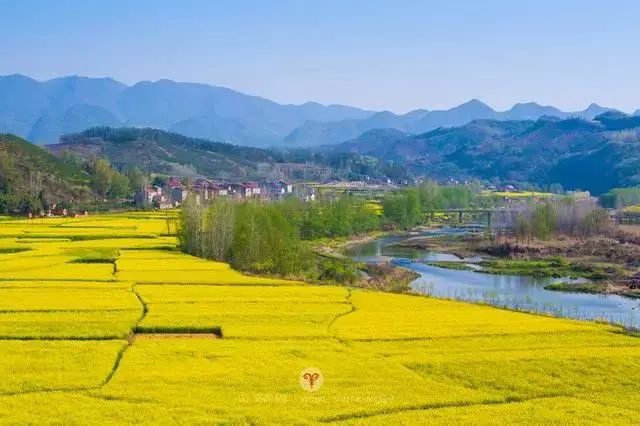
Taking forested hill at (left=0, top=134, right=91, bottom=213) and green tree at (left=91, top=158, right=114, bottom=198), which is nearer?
forested hill at (left=0, top=134, right=91, bottom=213)

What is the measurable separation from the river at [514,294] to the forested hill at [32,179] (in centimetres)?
4500

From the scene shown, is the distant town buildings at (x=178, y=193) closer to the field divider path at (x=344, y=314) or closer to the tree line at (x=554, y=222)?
the tree line at (x=554, y=222)

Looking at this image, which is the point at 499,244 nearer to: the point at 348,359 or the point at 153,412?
the point at 348,359

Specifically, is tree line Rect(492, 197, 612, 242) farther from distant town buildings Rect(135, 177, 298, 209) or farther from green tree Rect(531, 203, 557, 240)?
distant town buildings Rect(135, 177, 298, 209)

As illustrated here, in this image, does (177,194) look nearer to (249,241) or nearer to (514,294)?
(249,241)

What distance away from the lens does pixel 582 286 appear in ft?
190

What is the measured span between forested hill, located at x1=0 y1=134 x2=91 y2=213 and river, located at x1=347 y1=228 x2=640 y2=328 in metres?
45.0

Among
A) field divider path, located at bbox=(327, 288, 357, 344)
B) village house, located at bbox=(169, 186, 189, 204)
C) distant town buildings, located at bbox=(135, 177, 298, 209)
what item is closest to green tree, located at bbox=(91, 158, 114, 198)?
distant town buildings, located at bbox=(135, 177, 298, 209)

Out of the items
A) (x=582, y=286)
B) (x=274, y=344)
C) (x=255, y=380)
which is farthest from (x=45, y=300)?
(x=582, y=286)

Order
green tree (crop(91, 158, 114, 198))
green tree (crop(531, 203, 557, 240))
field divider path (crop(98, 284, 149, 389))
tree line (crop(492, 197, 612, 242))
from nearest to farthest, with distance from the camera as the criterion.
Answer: field divider path (crop(98, 284, 149, 389)) < green tree (crop(531, 203, 557, 240)) < tree line (crop(492, 197, 612, 242)) < green tree (crop(91, 158, 114, 198))

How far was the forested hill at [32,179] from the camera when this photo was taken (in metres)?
93.4

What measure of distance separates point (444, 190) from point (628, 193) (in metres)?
35.0

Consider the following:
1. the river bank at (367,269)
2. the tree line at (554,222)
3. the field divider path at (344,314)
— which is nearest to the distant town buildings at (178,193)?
the river bank at (367,269)

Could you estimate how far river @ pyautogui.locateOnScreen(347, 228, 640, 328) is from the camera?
44031mm
